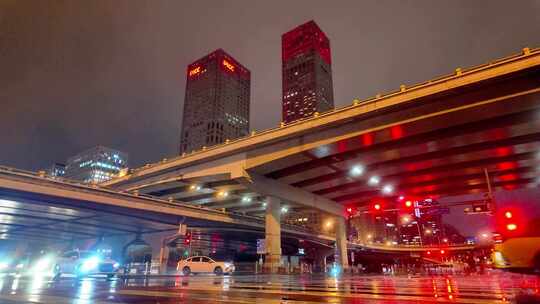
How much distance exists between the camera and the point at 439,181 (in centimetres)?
3900

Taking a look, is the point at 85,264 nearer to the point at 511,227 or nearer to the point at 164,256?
the point at 164,256

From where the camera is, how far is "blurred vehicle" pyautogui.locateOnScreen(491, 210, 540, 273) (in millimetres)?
8156

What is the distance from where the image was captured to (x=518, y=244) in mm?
8430

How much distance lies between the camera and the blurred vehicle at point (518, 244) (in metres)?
8.16

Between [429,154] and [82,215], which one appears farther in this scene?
[82,215]

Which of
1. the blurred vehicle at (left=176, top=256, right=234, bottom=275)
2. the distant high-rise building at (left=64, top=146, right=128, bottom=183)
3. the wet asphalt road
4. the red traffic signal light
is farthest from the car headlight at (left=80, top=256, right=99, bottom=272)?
the distant high-rise building at (left=64, top=146, right=128, bottom=183)

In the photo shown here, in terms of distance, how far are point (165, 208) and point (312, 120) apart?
799 inches

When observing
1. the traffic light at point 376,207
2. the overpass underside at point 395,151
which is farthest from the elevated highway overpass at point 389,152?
the traffic light at point 376,207

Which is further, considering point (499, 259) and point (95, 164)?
point (95, 164)

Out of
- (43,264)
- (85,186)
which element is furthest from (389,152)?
(43,264)

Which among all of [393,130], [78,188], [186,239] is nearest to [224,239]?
[186,239]

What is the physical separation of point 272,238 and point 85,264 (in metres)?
17.7

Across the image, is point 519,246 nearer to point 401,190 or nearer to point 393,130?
point 393,130

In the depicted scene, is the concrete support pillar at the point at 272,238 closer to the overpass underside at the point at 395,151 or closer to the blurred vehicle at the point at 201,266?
the overpass underside at the point at 395,151
